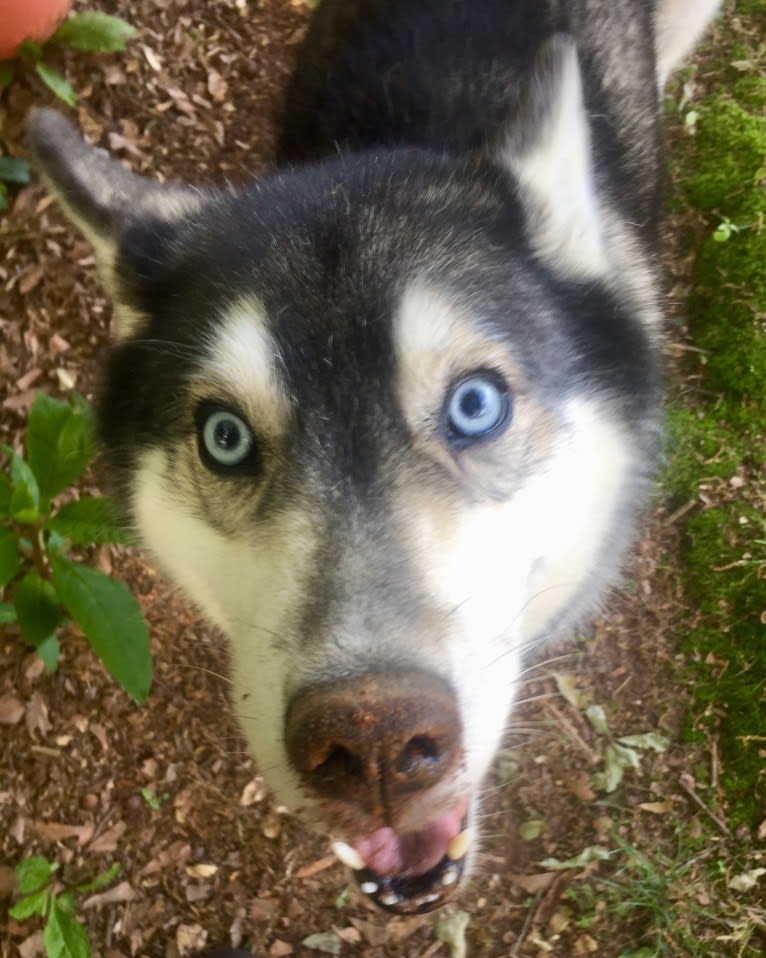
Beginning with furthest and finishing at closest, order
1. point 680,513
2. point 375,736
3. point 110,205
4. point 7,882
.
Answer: point 680,513, point 7,882, point 110,205, point 375,736

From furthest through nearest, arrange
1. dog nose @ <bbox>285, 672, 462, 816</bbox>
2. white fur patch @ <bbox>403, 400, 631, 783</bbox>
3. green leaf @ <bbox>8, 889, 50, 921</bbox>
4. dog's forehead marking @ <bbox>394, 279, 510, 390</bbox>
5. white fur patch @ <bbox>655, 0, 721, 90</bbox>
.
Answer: white fur patch @ <bbox>655, 0, 721, 90</bbox>, green leaf @ <bbox>8, 889, 50, 921</bbox>, dog's forehead marking @ <bbox>394, 279, 510, 390</bbox>, white fur patch @ <bbox>403, 400, 631, 783</bbox>, dog nose @ <bbox>285, 672, 462, 816</bbox>

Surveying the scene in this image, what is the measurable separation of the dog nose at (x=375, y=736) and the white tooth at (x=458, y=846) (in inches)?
17.0

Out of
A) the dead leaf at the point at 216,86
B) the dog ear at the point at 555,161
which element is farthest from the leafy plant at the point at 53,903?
the dead leaf at the point at 216,86

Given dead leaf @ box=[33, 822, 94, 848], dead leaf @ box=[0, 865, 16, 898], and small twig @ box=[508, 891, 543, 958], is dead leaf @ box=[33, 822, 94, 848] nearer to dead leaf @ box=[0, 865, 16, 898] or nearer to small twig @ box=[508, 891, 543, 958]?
dead leaf @ box=[0, 865, 16, 898]

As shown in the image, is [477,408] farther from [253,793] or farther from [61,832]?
[61,832]

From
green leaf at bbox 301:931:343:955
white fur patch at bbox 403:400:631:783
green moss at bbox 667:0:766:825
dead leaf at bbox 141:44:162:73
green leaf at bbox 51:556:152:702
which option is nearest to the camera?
white fur patch at bbox 403:400:631:783

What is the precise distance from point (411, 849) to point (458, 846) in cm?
9

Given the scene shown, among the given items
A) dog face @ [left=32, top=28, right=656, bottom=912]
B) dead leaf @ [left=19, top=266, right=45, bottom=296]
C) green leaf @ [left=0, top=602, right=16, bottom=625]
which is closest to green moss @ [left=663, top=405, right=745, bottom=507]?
dog face @ [left=32, top=28, right=656, bottom=912]

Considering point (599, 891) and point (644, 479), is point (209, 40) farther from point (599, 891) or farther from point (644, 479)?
point (599, 891)

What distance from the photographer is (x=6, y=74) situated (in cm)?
341

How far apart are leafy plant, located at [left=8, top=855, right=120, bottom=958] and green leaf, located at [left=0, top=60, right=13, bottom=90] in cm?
276

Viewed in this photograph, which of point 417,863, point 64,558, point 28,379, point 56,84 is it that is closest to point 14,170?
point 56,84

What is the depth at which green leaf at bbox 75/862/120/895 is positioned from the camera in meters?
2.78

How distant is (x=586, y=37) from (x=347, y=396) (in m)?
1.77
